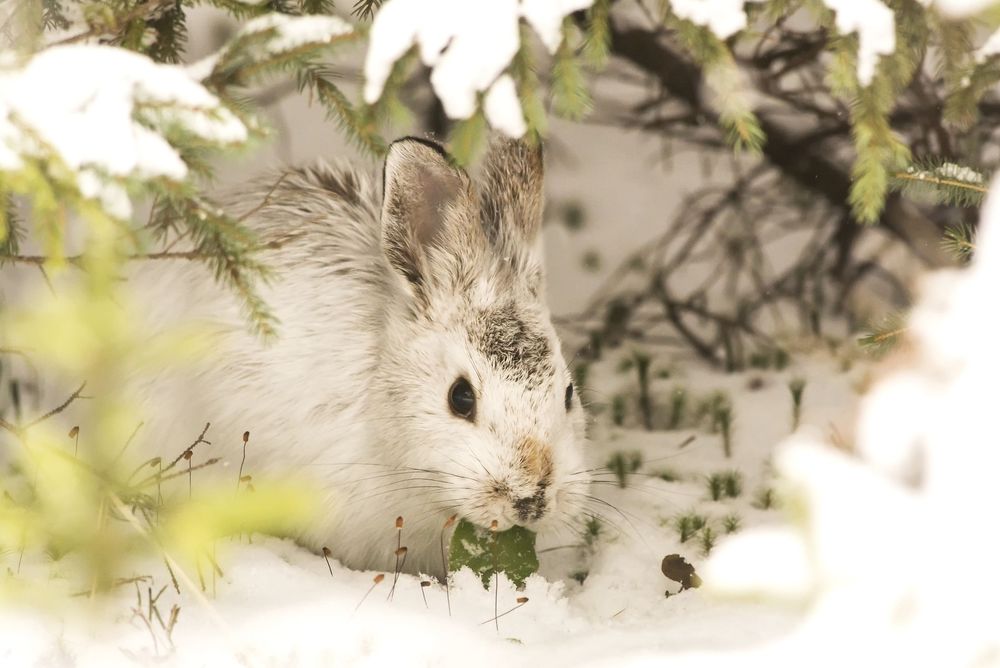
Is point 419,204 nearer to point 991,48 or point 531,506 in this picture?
point 531,506

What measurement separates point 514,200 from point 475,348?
2.02 feet

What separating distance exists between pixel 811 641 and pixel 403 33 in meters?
1.62

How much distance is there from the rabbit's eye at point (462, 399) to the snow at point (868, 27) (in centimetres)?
146

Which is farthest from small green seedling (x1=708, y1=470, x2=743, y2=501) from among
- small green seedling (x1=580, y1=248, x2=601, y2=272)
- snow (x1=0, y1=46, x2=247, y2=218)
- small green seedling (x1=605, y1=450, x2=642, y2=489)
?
snow (x1=0, y1=46, x2=247, y2=218)

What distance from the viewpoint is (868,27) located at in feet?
7.64

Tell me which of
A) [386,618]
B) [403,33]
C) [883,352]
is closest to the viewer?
[403,33]

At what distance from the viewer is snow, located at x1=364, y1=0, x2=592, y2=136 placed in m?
2.33

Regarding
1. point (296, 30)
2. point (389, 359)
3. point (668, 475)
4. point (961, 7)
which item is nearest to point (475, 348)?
point (389, 359)

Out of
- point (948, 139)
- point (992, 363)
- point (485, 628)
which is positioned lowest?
point (485, 628)

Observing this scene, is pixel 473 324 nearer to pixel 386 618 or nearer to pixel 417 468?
pixel 417 468

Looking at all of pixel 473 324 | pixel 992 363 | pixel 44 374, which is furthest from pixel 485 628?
pixel 44 374

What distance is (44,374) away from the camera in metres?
4.24

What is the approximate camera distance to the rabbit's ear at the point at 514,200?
3.49m

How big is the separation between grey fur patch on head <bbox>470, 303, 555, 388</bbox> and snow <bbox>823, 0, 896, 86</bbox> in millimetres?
1292
